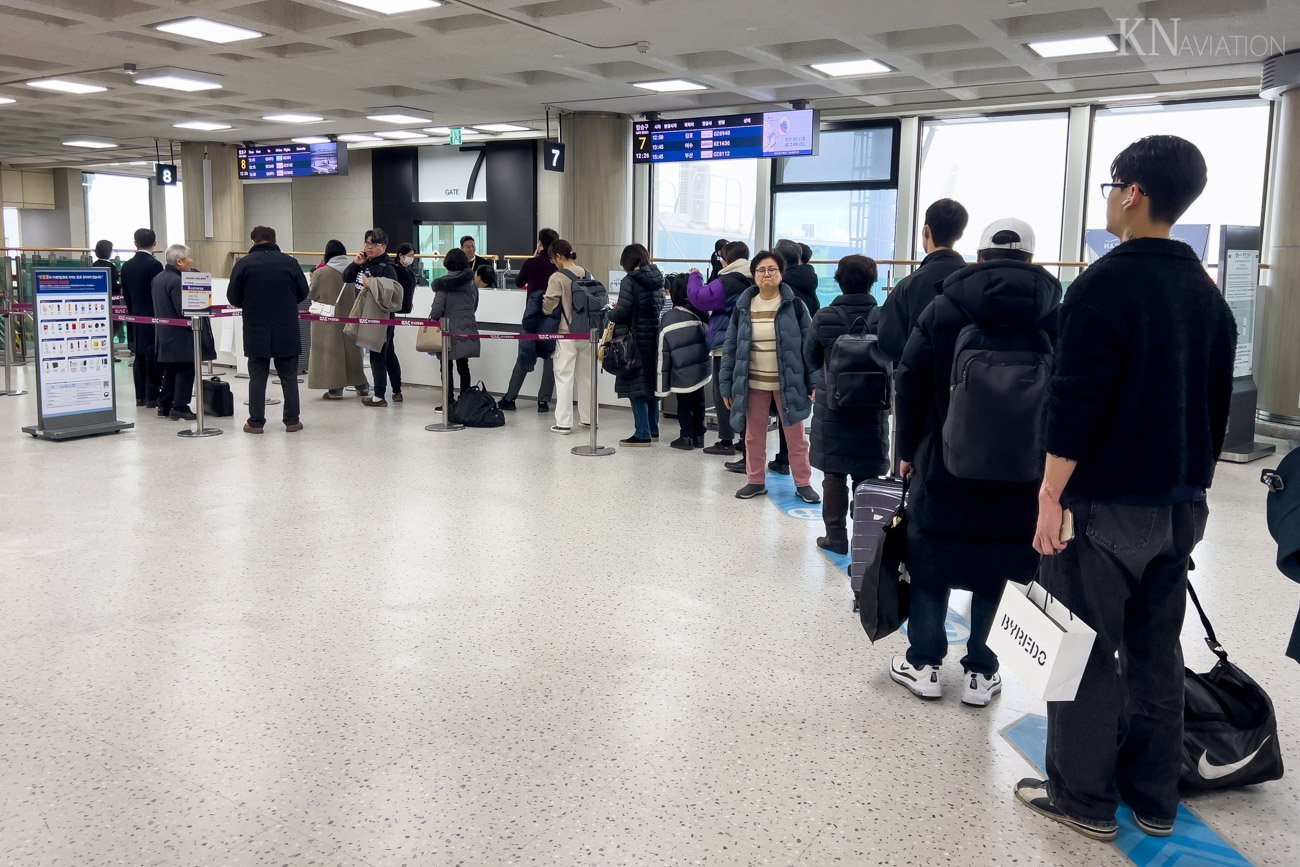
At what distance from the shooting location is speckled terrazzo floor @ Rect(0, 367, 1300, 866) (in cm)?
242

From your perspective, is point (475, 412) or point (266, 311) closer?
point (266, 311)

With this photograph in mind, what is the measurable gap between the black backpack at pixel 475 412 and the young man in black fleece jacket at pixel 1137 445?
6.67m

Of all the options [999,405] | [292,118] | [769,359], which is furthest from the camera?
[292,118]

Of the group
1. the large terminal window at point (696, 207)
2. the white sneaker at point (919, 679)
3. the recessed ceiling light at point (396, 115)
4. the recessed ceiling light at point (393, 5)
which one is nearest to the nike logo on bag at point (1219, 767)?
the white sneaker at point (919, 679)

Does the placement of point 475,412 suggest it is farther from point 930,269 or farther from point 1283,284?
point 1283,284

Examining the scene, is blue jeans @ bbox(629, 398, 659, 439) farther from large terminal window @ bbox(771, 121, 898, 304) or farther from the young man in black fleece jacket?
the young man in black fleece jacket

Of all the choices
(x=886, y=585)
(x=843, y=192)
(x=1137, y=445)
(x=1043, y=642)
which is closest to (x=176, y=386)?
(x=886, y=585)

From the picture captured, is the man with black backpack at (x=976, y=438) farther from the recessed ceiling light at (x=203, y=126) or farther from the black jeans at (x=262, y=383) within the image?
the recessed ceiling light at (x=203, y=126)

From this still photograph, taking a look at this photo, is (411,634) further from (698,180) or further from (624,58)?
(698,180)

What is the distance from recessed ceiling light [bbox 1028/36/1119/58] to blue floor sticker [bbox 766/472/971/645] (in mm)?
4935

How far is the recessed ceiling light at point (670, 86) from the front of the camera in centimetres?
1105

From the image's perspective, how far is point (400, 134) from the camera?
52.0 feet

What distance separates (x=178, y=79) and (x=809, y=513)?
9.45 meters

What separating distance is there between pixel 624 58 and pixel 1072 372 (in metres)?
8.57
